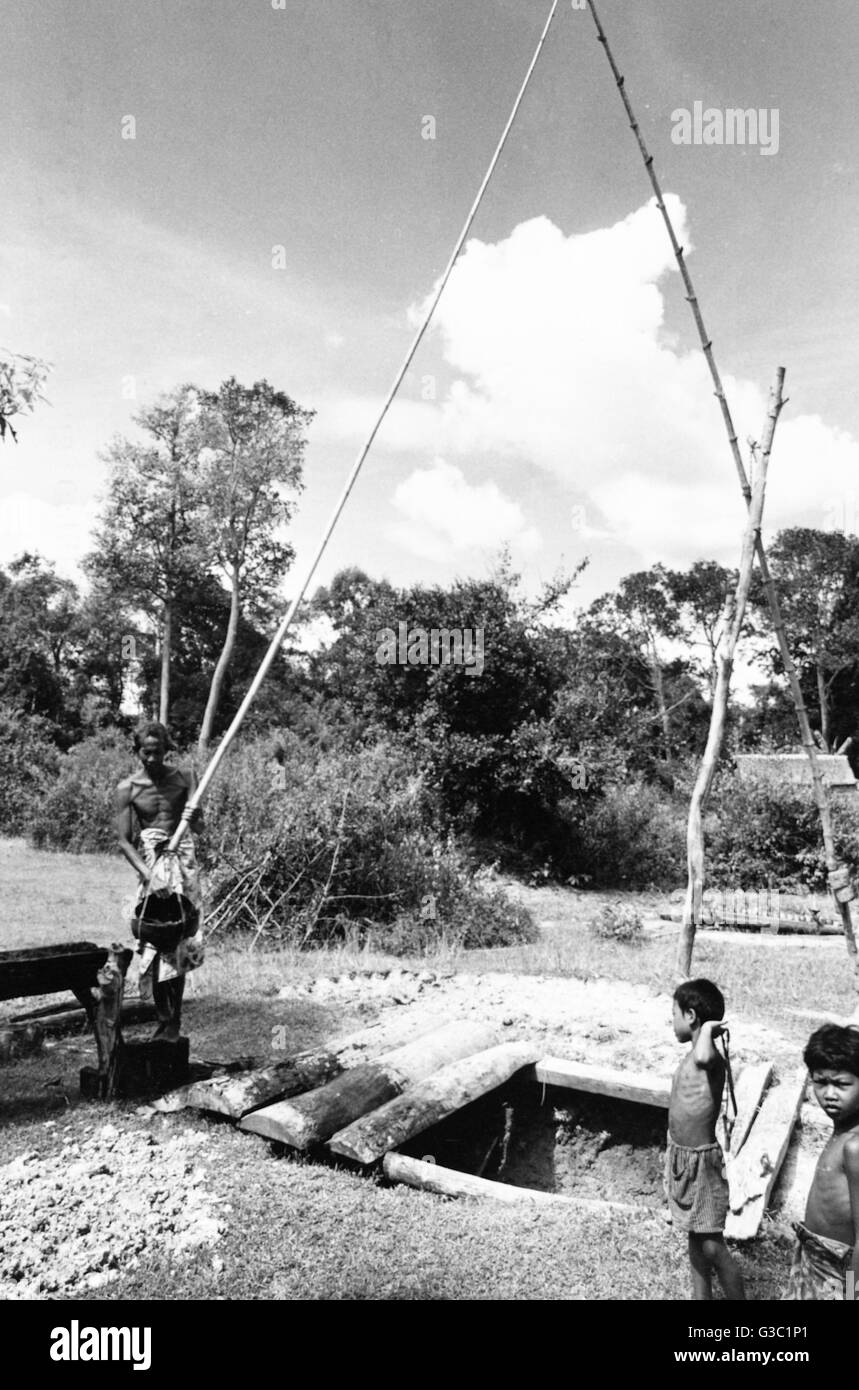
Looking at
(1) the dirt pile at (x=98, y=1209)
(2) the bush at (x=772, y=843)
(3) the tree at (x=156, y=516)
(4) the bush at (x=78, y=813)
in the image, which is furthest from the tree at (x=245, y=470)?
(1) the dirt pile at (x=98, y=1209)

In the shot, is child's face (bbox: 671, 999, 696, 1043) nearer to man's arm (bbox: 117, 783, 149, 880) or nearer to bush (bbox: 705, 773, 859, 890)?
man's arm (bbox: 117, 783, 149, 880)

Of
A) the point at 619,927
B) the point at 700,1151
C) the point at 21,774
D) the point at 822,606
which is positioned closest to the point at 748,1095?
the point at 700,1151

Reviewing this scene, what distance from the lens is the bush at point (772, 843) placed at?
16.1m

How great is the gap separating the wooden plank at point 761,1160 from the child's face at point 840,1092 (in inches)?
71.6

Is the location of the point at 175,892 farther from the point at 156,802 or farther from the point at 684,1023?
the point at 684,1023

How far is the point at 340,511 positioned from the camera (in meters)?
4.86

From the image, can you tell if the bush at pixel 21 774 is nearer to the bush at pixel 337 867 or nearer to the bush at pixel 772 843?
the bush at pixel 337 867

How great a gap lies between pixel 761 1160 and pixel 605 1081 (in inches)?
48.8

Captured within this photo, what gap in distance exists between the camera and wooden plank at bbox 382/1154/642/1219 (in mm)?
4375

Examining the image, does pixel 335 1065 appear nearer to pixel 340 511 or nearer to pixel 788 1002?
pixel 340 511

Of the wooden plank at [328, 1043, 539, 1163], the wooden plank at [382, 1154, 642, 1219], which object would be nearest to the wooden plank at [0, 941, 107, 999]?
the wooden plank at [328, 1043, 539, 1163]

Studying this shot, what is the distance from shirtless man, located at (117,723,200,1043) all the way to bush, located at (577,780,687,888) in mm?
12924
